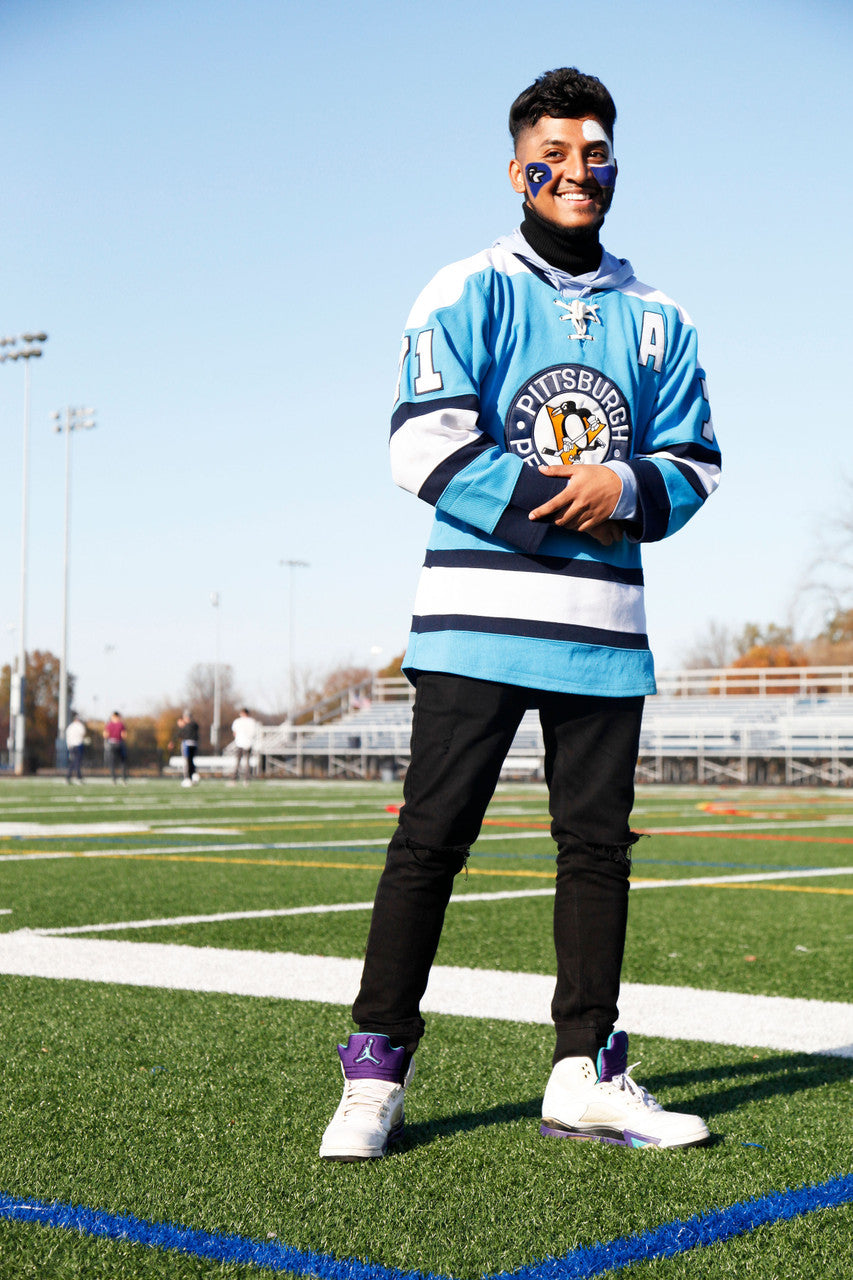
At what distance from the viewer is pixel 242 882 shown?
7.62m

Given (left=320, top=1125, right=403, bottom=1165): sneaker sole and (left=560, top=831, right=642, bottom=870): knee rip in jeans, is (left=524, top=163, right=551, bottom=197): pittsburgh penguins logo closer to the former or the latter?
(left=560, top=831, right=642, bottom=870): knee rip in jeans

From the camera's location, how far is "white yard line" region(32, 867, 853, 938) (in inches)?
225

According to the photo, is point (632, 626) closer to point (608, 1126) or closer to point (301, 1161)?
point (608, 1126)

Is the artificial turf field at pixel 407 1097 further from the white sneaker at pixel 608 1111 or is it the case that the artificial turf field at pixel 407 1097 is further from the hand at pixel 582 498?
the hand at pixel 582 498


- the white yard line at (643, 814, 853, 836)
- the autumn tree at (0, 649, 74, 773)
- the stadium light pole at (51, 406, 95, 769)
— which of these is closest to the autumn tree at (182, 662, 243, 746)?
the autumn tree at (0, 649, 74, 773)

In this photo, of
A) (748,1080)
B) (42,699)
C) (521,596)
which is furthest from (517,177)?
(42,699)

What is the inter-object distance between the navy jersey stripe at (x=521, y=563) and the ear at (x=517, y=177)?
2.69ft

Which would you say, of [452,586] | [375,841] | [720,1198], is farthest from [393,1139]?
[375,841]

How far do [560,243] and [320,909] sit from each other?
4115mm

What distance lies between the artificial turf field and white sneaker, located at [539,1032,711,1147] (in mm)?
66

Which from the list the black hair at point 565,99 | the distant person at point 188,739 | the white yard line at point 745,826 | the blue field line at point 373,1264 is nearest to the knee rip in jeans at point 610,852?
the blue field line at point 373,1264

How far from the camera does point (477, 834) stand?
2.60 m

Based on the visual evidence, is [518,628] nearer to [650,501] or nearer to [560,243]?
[650,501]

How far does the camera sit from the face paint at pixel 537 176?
291 cm
